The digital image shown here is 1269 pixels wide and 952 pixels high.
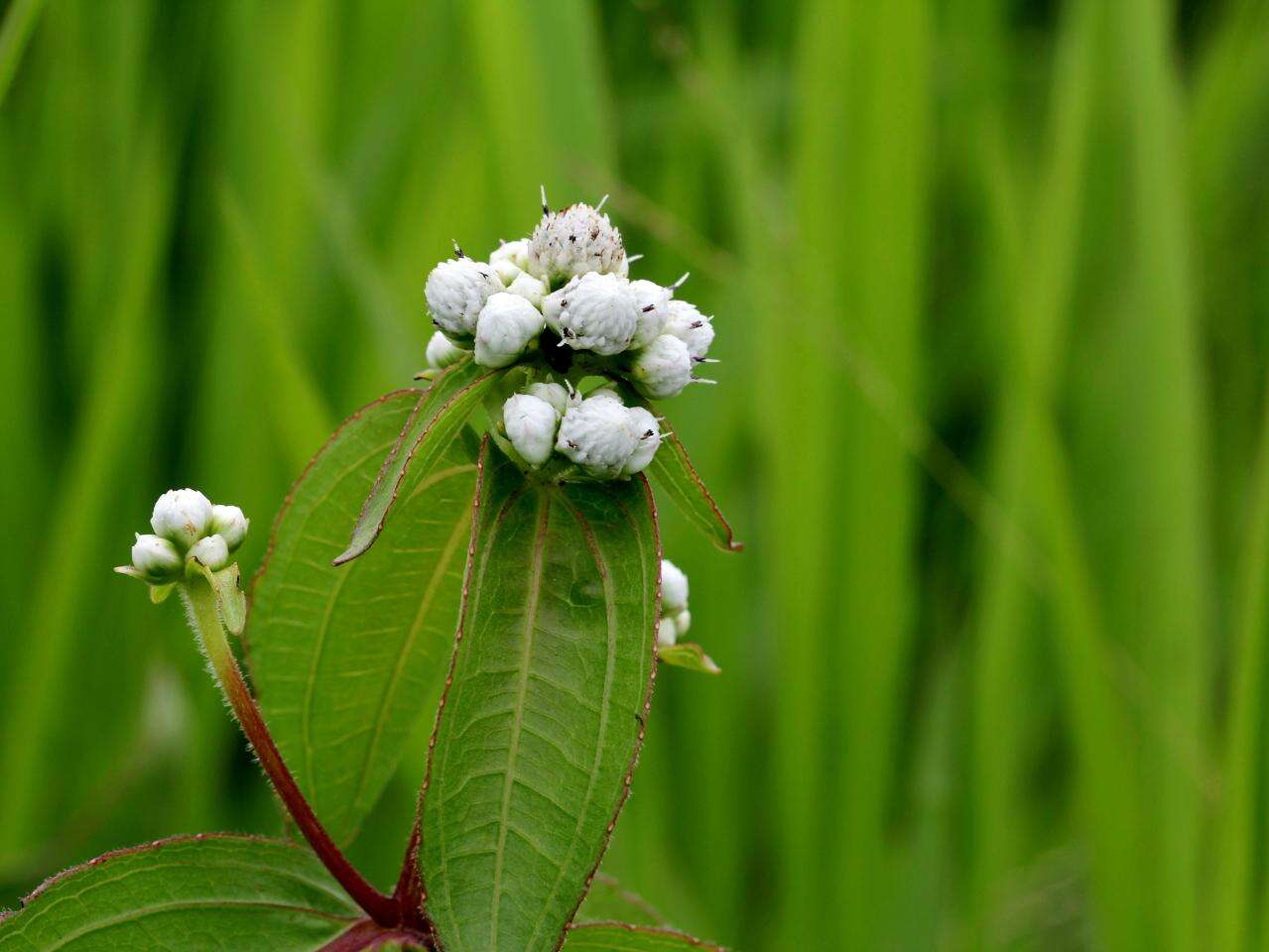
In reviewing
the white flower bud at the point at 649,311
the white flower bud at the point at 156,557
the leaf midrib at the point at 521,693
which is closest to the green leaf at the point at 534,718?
the leaf midrib at the point at 521,693

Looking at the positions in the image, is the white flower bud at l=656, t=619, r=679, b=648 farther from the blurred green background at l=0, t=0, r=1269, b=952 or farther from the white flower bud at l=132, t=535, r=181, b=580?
the blurred green background at l=0, t=0, r=1269, b=952

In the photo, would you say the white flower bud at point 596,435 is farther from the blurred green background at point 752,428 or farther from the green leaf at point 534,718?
the blurred green background at point 752,428

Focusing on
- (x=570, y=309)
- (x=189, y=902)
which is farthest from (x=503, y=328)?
(x=189, y=902)

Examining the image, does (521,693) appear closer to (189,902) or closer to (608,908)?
(189,902)

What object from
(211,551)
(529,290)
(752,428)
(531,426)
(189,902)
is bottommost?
(189,902)

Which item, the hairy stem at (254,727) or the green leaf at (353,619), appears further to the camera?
the green leaf at (353,619)

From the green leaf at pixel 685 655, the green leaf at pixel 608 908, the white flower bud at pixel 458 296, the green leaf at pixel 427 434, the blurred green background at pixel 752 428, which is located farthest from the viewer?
the blurred green background at pixel 752 428

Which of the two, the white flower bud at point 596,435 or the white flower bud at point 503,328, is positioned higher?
the white flower bud at point 503,328

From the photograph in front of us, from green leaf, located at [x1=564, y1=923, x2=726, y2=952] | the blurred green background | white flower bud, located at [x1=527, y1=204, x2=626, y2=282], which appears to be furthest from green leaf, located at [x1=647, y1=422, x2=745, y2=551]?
the blurred green background
